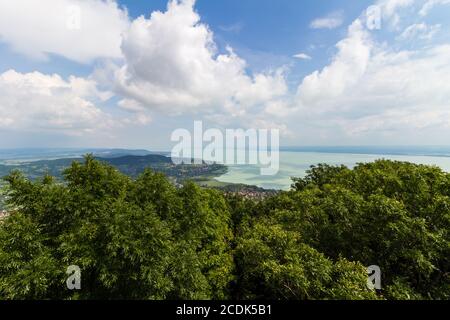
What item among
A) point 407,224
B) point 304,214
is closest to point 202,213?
point 304,214

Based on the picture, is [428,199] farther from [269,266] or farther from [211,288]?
[211,288]

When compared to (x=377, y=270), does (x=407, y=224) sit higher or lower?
higher

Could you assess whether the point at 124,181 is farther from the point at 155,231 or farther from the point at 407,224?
the point at 407,224
